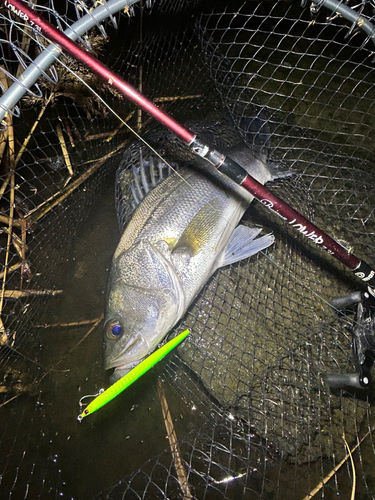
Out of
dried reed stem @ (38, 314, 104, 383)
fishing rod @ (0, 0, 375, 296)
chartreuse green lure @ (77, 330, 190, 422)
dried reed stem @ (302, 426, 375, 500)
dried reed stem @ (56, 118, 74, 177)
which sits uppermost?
fishing rod @ (0, 0, 375, 296)

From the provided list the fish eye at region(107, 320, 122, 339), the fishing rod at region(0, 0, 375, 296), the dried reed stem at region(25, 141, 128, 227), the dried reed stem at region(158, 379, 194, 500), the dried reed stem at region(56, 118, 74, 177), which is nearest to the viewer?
the fishing rod at region(0, 0, 375, 296)

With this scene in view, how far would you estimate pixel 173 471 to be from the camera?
269cm

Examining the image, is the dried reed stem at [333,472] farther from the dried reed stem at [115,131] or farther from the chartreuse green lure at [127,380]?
the dried reed stem at [115,131]

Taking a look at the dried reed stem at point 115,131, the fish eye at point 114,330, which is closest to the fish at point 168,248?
the fish eye at point 114,330

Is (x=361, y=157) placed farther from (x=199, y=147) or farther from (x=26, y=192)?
(x=26, y=192)

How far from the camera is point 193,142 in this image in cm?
221

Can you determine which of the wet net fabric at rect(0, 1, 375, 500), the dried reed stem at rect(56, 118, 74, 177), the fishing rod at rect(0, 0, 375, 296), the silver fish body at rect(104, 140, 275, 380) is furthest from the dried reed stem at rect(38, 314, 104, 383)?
the fishing rod at rect(0, 0, 375, 296)

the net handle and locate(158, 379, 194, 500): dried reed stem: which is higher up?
the net handle

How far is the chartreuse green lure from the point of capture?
8.55 ft

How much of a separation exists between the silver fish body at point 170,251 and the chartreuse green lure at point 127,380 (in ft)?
0.20

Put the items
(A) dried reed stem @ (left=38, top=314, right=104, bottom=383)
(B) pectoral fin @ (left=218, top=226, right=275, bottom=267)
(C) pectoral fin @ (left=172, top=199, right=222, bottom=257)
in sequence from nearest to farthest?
(C) pectoral fin @ (left=172, top=199, right=222, bottom=257) → (B) pectoral fin @ (left=218, top=226, right=275, bottom=267) → (A) dried reed stem @ (left=38, top=314, right=104, bottom=383)

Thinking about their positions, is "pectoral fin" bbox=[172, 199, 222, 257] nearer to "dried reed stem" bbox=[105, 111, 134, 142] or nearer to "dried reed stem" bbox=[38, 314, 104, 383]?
"dried reed stem" bbox=[38, 314, 104, 383]

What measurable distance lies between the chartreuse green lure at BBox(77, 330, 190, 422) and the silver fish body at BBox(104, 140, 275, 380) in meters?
0.06

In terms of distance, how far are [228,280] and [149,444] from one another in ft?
5.20
